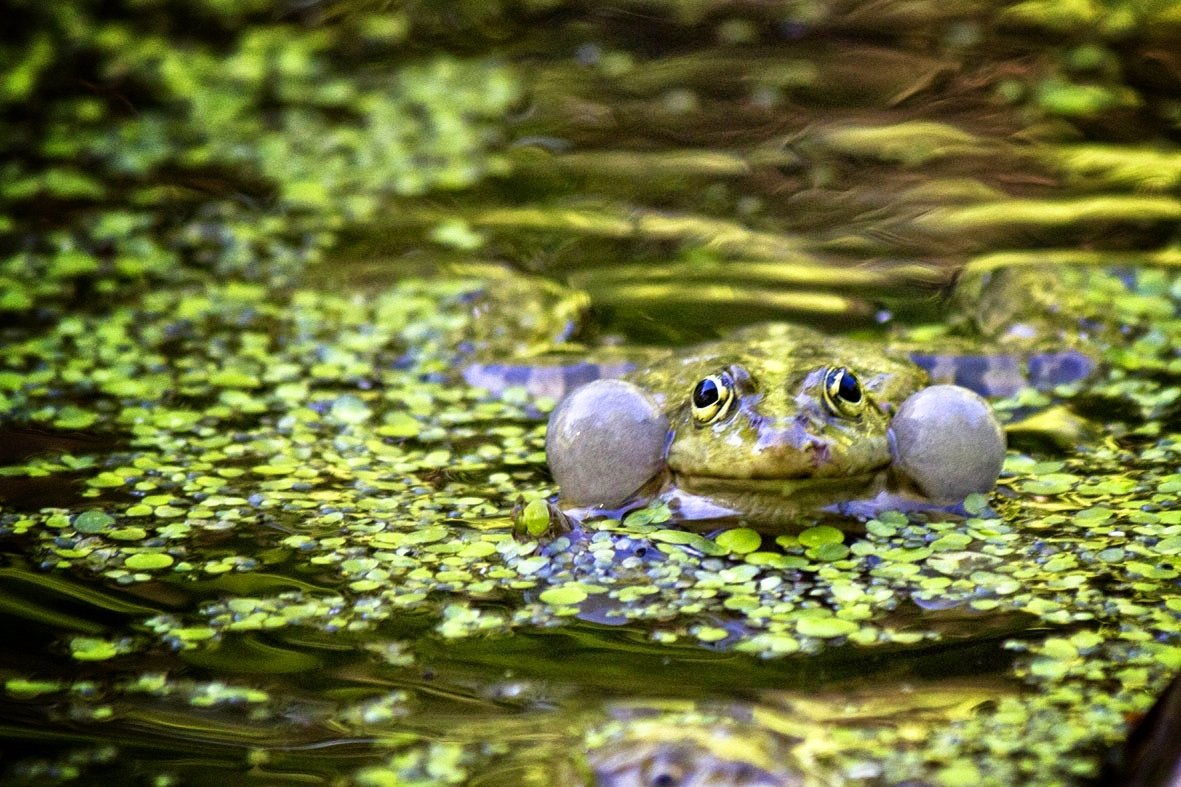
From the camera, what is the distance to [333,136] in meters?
6.47

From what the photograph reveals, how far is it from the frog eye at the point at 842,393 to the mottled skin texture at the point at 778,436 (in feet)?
0.04

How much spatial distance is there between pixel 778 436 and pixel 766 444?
30mm

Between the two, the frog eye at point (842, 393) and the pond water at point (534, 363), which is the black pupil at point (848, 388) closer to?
the frog eye at point (842, 393)

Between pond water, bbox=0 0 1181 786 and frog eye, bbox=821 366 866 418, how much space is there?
0.28m

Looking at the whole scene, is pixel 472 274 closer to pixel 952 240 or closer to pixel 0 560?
pixel 952 240

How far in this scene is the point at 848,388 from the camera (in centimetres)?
307

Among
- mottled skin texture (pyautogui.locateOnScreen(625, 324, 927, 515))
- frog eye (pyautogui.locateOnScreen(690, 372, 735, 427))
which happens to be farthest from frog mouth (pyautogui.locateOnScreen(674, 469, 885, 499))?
frog eye (pyautogui.locateOnScreen(690, 372, 735, 427))

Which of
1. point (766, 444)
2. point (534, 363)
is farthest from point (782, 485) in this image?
point (534, 363)

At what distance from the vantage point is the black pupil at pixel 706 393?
10.2 ft

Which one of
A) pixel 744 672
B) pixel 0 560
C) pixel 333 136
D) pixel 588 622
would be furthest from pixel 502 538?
pixel 333 136

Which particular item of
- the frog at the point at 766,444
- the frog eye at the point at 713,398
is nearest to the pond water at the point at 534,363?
the frog at the point at 766,444

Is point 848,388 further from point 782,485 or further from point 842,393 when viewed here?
point 782,485

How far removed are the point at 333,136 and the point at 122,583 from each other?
12.7 feet

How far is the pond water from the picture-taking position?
2467 mm
